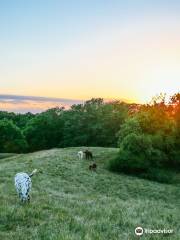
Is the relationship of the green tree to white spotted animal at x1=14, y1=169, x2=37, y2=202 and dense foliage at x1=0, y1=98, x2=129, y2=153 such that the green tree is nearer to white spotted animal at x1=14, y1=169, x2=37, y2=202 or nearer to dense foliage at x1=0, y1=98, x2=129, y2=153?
dense foliage at x1=0, y1=98, x2=129, y2=153

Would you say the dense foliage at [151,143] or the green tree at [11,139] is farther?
the green tree at [11,139]

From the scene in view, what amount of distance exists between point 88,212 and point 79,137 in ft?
289

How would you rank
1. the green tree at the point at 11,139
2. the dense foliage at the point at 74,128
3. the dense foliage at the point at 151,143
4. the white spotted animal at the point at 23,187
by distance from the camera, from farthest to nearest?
the green tree at the point at 11,139, the dense foliage at the point at 74,128, the dense foliage at the point at 151,143, the white spotted animal at the point at 23,187

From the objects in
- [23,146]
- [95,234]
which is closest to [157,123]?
[95,234]

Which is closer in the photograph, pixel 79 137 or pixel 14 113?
pixel 79 137

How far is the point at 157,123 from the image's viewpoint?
60.6 m

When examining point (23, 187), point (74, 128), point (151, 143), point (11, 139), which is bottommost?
point (11, 139)

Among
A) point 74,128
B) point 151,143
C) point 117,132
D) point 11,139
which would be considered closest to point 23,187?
point 151,143

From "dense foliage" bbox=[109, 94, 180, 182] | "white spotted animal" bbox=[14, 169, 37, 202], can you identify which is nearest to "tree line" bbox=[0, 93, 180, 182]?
"dense foliage" bbox=[109, 94, 180, 182]

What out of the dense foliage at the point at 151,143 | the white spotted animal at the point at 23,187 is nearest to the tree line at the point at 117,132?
the dense foliage at the point at 151,143

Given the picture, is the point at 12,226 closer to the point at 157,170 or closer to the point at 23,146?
the point at 157,170

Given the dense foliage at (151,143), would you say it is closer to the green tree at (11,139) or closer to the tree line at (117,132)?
the tree line at (117,132)

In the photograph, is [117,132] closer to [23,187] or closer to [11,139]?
[11,139]

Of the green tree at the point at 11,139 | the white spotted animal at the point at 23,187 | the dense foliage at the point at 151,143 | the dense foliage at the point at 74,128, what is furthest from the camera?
the green tree at the point at 11,139
